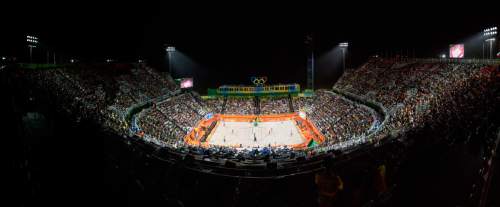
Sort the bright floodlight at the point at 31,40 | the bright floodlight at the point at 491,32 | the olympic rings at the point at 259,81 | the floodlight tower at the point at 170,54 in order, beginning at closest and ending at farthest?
the bright floodlight at the point at 31,40 → the bright floodlight at the point at 491,32 → the floodlight tower at the point at 170,54 → the olympic rings at the point at 259,81

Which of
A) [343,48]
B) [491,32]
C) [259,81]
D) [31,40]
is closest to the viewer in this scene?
[31,40]

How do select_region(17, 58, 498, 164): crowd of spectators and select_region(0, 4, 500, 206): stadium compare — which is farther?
select_region(17, 58, 498, 164): crowd of spectators

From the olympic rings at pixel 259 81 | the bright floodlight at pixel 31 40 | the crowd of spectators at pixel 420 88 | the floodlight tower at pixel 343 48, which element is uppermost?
the floodlight tower at pixel 343 48

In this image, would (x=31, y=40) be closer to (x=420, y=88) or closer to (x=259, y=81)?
(x=259, y=81)

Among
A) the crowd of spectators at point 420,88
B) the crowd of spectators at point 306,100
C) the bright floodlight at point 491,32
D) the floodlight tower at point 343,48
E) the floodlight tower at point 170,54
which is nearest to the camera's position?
the crowd of spectators at point 420,88

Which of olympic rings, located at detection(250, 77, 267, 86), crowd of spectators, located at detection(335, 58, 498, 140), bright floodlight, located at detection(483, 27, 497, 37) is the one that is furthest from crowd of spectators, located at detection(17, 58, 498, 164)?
bright floodlight, located at detection(483, 27, 497, 37)

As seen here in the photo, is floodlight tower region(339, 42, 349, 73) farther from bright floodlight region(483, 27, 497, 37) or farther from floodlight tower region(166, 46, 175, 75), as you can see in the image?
floodlight tower region(166, 46, 175, 75)

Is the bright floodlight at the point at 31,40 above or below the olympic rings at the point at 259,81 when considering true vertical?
above

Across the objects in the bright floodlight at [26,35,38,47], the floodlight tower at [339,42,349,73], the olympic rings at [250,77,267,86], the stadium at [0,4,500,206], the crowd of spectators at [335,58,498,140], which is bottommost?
the stadium at [0,4,500,206]

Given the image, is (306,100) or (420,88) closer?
(420,88)

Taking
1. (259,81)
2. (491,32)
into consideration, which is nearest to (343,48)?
(259,81)

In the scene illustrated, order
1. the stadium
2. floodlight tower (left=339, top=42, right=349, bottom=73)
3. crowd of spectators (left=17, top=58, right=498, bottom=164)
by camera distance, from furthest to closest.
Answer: floodlight tower (left=339, top=42, right=349, bottom=73) → crowd of spectators (left=17, top=58, right=498, bottom=164) → the stadium

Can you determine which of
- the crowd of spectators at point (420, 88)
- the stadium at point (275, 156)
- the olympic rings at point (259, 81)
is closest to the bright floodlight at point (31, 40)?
the stadium at point (275, 156)

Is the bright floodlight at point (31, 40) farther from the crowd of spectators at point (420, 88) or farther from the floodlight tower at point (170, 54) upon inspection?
the crowd of spectators at point (420, 88)
